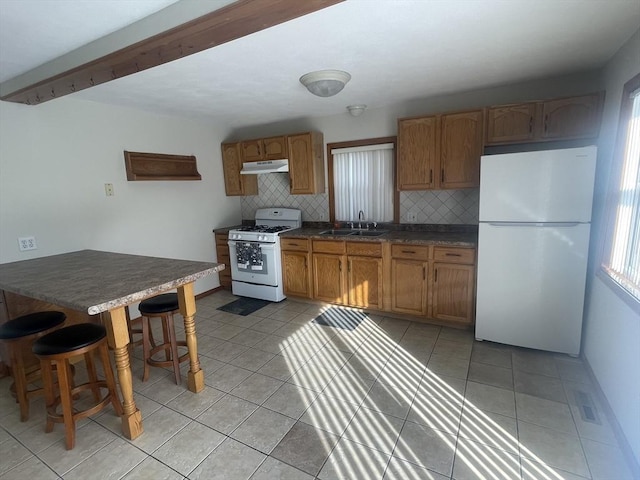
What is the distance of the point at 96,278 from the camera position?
2070mm

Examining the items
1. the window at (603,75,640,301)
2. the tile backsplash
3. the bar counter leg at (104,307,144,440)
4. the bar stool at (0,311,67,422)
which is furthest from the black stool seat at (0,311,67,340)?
the window at (603,75,640,301)

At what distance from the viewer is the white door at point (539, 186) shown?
7.75 feet

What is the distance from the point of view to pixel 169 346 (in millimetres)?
2545

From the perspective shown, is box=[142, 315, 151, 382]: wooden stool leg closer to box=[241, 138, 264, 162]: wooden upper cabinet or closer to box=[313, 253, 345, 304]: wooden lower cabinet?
box=[313, 253, 345, 304]: wooden lower cabinet

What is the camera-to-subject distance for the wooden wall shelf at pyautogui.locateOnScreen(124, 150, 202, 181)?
138 inches

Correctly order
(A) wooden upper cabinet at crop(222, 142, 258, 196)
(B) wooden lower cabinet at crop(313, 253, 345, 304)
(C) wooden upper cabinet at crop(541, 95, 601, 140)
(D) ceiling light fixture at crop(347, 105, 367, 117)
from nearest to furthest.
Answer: (C) wooden upper cabinet at crop(541, 95, 601, 140)
(D) ceiling light fixture at crop(347, 105, 367, 117)
(B) wooden lower cabinet at crop(313, 253, 345, 304)
(A) wooden upper cabinet at crop(222, 142, 258, 196)

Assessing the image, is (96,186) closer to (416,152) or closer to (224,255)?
(224,255)

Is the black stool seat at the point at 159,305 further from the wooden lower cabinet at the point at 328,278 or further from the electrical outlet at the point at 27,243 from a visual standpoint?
the wooden lower cabinet at the point at 328,278

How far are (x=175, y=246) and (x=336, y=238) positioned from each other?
2043mm

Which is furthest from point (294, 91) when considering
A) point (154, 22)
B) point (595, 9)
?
point (595, 9)

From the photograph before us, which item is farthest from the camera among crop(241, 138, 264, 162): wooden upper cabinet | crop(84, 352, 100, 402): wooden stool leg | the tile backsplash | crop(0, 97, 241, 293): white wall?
crop(241, 138, 264, 162): wooden upper cabinet

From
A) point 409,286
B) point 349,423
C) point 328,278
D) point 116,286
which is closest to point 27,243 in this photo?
point 116,286

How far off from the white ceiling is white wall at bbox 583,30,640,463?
251 mm

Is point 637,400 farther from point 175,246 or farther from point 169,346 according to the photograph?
point 175,246
